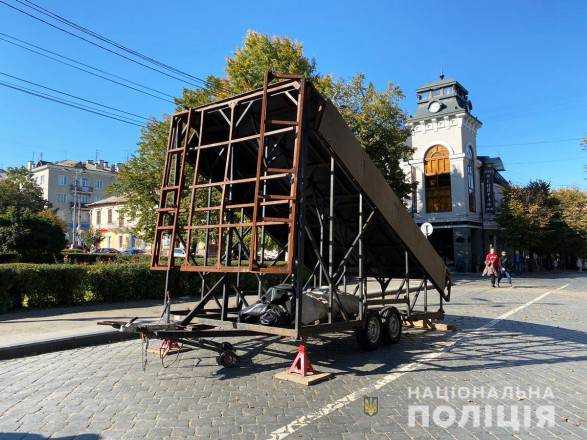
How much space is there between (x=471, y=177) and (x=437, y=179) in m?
3.09

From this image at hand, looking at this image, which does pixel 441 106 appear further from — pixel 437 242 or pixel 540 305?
pixel 540 305

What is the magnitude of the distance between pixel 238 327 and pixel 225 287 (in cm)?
76

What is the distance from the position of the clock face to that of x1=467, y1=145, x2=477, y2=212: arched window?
14.7 feet

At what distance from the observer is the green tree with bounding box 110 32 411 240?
22.4 m

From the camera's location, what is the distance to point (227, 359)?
21.5 ft

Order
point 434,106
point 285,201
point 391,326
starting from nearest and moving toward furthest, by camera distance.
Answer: point 285,201, point 391,326, point 434,106

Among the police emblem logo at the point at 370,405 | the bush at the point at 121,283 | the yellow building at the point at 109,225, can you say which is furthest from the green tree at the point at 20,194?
the police emblem logo at the point at 370,405

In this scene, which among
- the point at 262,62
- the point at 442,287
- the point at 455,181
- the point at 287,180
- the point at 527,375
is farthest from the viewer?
the point at 455,181

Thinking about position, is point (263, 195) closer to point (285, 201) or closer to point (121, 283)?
point (285, 201)

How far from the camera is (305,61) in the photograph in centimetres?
2333

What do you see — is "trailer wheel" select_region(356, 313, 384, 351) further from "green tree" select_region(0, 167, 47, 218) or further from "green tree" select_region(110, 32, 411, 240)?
"green tree" select_region(0, 167, 47, 218)

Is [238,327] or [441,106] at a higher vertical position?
[441,106]

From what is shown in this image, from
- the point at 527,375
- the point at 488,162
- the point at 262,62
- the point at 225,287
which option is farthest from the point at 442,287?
the point at 488,162

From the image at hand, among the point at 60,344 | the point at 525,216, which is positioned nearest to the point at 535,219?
the point at 525,216
